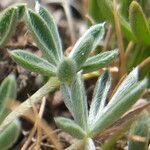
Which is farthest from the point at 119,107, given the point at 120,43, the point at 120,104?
the point at 120,43

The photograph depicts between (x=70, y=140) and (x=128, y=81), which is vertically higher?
(x=128, y=81)

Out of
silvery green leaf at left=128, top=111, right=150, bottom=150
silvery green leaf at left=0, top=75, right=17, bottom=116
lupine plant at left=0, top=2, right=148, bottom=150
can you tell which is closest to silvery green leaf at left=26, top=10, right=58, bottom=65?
lupine plant at left=0, top=2, right=148, bottom=150

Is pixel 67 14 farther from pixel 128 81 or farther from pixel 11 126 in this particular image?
pixel 11 126

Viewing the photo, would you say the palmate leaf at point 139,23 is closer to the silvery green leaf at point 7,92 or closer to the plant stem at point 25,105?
the plant stem at point 25,105

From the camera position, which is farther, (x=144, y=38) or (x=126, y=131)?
(x=144, y=38)

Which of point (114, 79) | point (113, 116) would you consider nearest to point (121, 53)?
point (114, 79)

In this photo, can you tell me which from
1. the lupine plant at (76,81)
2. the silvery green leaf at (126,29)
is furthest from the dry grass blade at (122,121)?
the silvery green leaf at (126,29)

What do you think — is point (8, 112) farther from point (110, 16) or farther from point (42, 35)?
point (110, 16)
